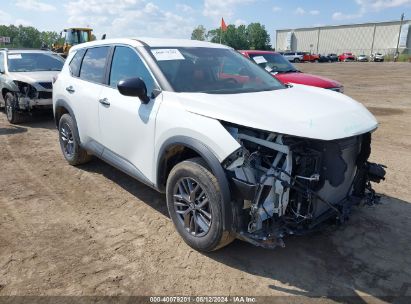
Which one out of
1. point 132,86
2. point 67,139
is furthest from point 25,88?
point 132,86

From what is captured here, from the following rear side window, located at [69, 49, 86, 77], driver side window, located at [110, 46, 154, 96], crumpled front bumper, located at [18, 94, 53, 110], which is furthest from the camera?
crumpled front bumper, located at [18, 94, 53, 110]

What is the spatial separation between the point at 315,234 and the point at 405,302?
3.50 feet

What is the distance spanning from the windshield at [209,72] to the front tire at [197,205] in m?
0.85

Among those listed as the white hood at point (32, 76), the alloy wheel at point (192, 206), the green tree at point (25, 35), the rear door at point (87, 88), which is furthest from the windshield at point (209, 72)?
the green tree at point (25, 35)

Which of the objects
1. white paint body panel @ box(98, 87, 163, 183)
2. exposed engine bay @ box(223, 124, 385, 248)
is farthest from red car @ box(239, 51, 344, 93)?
exposed engine bay @ box(223, 124, 385, 248)

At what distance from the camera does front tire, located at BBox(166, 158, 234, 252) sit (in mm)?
3123

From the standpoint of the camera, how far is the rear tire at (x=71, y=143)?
533 centimetres

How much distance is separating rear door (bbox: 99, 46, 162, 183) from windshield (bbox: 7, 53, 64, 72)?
240 inches

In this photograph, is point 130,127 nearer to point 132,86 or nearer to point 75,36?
point 132,86

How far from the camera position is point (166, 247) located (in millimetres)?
3604

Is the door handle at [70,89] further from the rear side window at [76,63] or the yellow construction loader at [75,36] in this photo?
the yellow construction loader at [75,36]

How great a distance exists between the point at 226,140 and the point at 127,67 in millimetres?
1815

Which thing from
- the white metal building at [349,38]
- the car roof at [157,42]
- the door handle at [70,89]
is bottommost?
the door handle at [70,89]

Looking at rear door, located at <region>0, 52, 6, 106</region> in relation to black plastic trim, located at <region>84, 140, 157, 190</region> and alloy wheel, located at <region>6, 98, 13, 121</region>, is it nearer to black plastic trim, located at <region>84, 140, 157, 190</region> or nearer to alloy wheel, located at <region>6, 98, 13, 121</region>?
alloy wheel, located at <region>6, 98, 13, 121</region>
